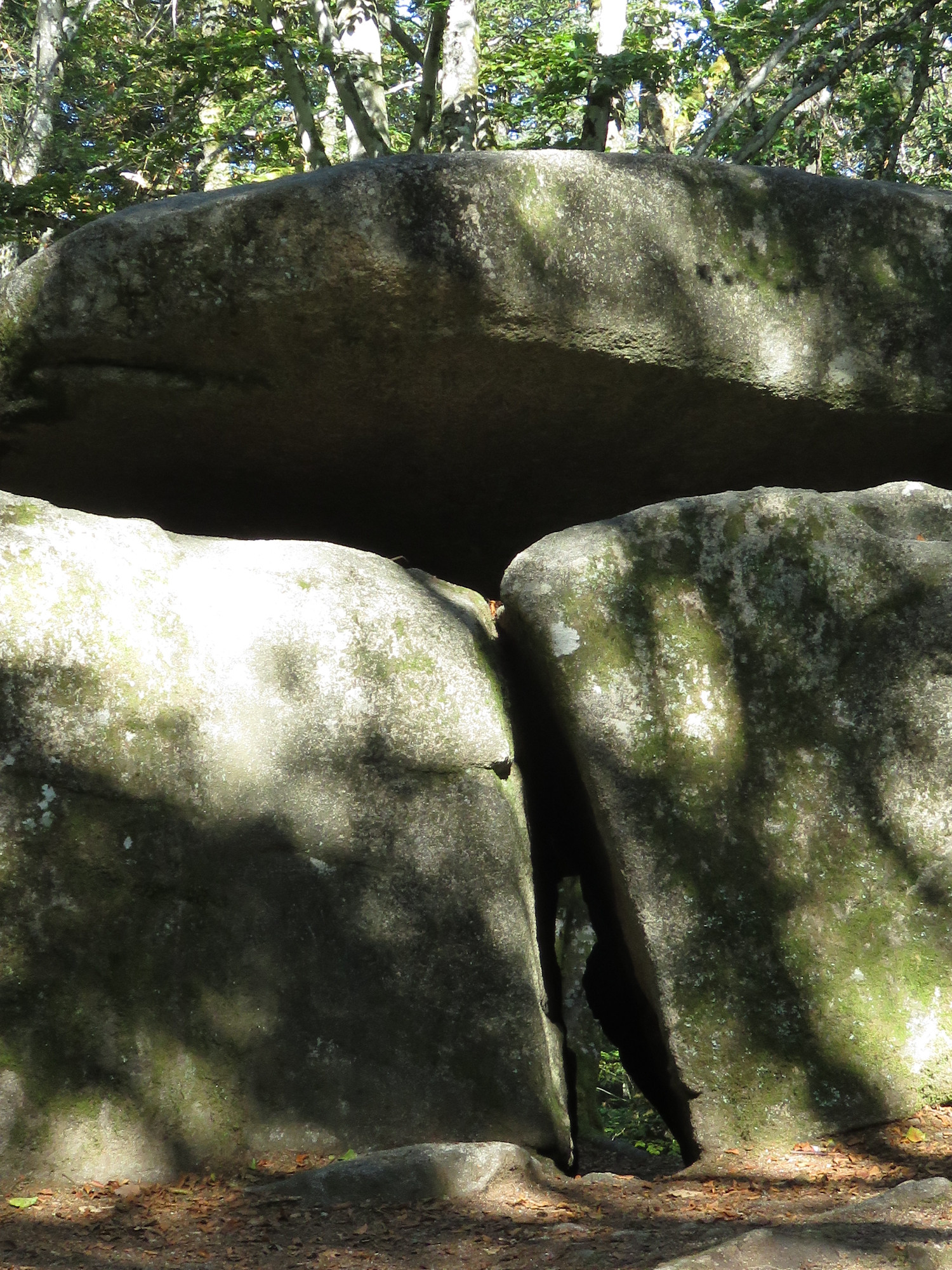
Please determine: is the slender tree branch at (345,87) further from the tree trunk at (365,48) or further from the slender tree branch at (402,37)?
the slender tree branch at (402,37)

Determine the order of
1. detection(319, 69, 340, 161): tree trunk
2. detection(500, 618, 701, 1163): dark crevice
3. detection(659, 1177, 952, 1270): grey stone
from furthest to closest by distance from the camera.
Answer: detection(319, 69, 340, 161): tree trunk, detection(500, 618, 701, 1163): dark crevice, detection(659, 1177, 952, 1270): grey stone

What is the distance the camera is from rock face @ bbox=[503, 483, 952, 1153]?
4.02m

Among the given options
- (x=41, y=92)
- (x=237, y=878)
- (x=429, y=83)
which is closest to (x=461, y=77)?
(x=429, y=83)

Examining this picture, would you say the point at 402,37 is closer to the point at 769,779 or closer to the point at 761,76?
the point at 761,76

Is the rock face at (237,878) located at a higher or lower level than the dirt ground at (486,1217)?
higher

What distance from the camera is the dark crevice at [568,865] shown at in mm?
4574

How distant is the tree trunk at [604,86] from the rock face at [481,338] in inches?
176

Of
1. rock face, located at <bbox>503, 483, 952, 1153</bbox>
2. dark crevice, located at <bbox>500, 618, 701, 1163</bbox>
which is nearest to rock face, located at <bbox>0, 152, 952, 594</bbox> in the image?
rock face, located at <bbox>503, 483, 952, 1153</bbox>

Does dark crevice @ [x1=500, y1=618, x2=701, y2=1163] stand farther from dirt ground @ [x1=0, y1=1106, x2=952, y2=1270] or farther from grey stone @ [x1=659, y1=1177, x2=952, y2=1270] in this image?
grey stone @ [x1=659, y1=1177, x2=952, y2=1270]

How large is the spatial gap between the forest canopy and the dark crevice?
525 cm

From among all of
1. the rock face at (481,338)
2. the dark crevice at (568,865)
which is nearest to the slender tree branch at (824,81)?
the rock face at (481,338)

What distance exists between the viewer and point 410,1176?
143 inches

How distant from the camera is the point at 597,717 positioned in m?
4.31

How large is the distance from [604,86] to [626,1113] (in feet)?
36.8
